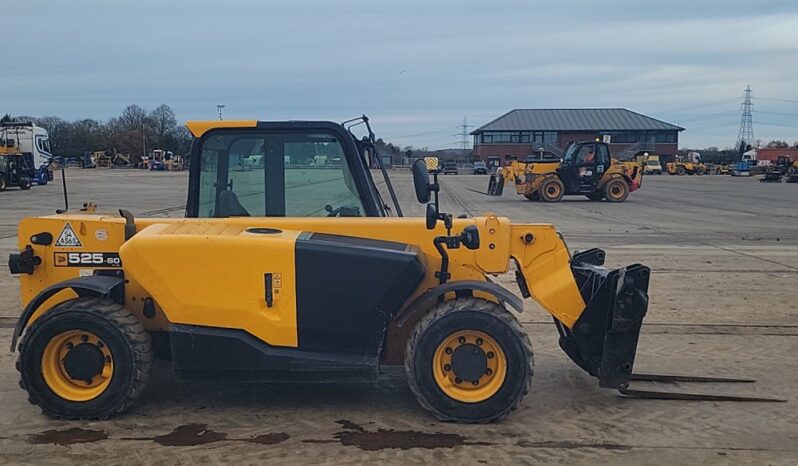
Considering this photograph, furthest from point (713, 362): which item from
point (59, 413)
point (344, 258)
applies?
point (59, 413)

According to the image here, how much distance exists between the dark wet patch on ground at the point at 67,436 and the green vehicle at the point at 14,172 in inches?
1530

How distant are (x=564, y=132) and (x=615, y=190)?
69998 millimetres

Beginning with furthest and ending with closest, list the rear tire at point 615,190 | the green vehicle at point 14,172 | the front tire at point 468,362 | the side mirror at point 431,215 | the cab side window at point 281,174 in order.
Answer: the green vehicle at point 14,172
the rear tire at point 615,190
the cab side window at point 281,174
the side mirror at point 431,215
the front tire at point 468,362

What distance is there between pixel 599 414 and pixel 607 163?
27.9 m

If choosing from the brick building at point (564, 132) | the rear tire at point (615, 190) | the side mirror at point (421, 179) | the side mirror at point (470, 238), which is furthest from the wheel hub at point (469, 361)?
the brick building at point (564, 132)

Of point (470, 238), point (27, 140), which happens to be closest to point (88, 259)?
point (470, 238)

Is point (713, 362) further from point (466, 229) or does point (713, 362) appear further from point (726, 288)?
point (726, 288)

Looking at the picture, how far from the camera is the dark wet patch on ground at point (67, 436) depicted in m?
4.91

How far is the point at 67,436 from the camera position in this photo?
500cm

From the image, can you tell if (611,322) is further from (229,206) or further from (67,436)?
(67,436)

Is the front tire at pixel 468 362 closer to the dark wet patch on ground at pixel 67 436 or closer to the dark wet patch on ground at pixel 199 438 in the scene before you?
the dark wet patch on ground at pixel 199 438

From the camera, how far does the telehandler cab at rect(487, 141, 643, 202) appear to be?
105 ft

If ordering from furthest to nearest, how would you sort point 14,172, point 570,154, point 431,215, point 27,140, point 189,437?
point 27,140
point 14,172
point 570,154
point 431,215
point 189,437

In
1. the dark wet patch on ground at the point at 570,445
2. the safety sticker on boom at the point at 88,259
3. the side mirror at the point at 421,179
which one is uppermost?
the side mirror at the point at 421,179
